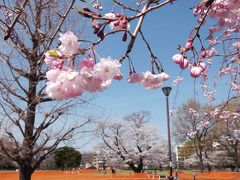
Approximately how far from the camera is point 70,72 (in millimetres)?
1635

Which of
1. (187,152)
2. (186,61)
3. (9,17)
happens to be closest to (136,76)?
(186,61)

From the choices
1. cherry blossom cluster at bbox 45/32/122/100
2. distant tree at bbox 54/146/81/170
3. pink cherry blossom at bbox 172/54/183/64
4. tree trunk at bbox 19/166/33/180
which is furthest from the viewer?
distant tree at bbox 54/146/81/170

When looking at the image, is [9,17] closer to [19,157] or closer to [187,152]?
[19,157]

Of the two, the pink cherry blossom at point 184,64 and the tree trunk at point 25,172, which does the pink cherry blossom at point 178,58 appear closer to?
the pink cherry blossom at point 184,64

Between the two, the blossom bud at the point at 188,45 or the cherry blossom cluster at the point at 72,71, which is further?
the blossom bud at the point at 188,45

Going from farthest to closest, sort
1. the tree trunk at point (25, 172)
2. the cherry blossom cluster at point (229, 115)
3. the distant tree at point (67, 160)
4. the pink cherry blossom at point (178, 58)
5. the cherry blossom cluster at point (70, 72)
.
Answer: the distant tree at point (67, 160), the cherry blossom cluster at point (229, 115), the tree trunk at point (25, 172), the pink cherry blossom at point (178, 58), the cherry blossom cluster at point (70, 72)

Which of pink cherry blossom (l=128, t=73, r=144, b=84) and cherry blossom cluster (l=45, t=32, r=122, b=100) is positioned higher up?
pink cherry blossom (l=128, t=73, r=144, b=84)

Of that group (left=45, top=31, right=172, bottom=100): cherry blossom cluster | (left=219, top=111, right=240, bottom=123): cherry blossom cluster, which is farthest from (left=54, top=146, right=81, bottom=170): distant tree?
(left=45, top=31, right=172, bottom=100): cherry blossom cluster

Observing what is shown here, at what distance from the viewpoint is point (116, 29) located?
1877mm

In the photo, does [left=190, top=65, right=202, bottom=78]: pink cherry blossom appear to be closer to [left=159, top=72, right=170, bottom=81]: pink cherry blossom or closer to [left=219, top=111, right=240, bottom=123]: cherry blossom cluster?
[left=159, top=72, right=170, bottom=81]: pink cherry blossom

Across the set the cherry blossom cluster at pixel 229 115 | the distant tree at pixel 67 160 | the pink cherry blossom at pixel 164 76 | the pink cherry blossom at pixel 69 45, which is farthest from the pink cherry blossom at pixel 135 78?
the distant tree at pixel 67 160

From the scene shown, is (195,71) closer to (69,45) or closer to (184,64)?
(184,64)

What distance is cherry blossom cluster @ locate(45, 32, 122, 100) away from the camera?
1646 millimetres

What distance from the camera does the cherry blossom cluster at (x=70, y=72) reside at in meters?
1.65
